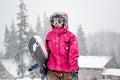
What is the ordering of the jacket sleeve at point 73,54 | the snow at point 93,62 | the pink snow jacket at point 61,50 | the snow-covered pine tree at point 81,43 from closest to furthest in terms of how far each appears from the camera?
the jacket sleeve at point 73,54
the pink snow jacket at point 61,50
the snow at point 93,62
the snow-covered pine tree at point 81,43

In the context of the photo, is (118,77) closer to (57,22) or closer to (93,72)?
(93,72)

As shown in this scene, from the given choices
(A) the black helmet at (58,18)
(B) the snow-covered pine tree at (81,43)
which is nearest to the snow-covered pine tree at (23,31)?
(B) the snow-covered pine tree at (81,43)

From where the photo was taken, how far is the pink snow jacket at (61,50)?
24.0 ft

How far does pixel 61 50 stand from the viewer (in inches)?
292

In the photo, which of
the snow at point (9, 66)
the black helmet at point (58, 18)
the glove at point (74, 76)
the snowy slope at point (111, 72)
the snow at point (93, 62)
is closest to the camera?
the glove at point (74, 76)

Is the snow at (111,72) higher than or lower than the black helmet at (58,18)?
lower

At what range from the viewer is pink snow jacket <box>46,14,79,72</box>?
732 centimetres

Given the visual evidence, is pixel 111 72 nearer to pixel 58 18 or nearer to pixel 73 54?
pixel 58 18

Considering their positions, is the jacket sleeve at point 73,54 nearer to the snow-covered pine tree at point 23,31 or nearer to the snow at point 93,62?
the snow-covered pine tree at point 23,31

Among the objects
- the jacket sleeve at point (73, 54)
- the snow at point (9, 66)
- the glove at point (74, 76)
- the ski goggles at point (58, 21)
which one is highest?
the ski goggles at point (58, 21)

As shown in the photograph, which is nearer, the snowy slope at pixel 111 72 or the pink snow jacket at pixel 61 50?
the pink snow jacket at pixel 61 50

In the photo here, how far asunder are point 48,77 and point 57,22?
1.17 meters

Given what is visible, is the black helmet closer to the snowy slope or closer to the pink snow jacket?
the pink snow jacket

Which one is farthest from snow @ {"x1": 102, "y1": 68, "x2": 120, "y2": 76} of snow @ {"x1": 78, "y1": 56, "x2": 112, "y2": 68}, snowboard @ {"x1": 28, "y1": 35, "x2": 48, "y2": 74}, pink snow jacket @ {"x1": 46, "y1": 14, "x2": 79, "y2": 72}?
snowboard @ {"x1": 28, "y1": 35, "x2": 48, "y2": 74}
